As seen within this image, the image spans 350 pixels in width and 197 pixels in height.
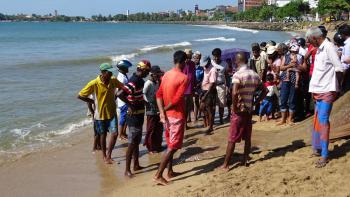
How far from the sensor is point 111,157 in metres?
7.85

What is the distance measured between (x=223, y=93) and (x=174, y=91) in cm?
336

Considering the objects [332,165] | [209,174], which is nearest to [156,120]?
[209,174]

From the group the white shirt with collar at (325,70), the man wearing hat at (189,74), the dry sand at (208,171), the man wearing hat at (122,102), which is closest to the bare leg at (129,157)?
the dry sand at (208,171)

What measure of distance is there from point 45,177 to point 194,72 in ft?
10.8

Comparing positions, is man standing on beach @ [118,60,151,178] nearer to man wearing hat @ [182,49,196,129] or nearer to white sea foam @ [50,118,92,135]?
man wearing hat @ [182,49,196,129]

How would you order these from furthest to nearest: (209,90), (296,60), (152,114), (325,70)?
(209,90), (296,60), (152,114), (325,70)

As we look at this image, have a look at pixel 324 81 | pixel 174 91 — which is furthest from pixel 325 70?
pixel 174 91

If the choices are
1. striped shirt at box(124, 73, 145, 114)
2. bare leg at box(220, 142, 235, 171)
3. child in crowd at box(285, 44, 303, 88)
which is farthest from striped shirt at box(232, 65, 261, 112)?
child in crowd at box(285, 44, 303, 88)

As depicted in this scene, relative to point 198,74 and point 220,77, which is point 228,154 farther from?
point 198,74

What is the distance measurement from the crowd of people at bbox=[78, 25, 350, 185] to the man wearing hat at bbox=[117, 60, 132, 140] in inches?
0.6

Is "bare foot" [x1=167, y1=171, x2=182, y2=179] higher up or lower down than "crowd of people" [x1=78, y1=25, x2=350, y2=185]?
lower down

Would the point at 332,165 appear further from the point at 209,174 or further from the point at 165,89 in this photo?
the point at 165,89

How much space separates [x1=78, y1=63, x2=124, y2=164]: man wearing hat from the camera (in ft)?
22.9

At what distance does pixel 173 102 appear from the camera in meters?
5.66
